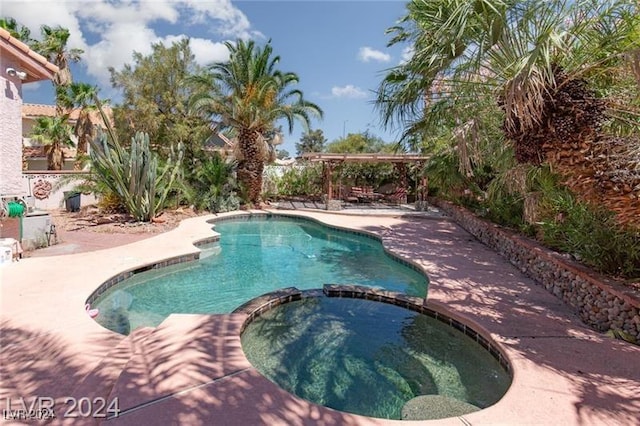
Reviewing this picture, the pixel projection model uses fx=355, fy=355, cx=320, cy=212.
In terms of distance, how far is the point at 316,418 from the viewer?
3520 mm

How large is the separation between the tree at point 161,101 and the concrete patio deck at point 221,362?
47.5 ft

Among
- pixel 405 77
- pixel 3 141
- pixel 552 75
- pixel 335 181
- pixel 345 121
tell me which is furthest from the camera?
pixel 345 121

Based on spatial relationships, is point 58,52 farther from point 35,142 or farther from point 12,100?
point 12,100

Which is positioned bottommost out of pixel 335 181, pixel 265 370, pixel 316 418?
pixel 265 370

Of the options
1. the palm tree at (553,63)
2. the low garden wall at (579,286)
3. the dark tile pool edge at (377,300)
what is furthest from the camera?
the low garden wall at (579,286)

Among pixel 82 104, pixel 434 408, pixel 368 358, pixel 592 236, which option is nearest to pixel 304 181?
pixel 82 104

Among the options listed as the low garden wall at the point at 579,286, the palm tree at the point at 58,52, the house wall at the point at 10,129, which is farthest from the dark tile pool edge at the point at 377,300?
the palm tree at the point at 58,52

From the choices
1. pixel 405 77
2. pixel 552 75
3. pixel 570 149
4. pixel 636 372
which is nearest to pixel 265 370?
pixel 636 372

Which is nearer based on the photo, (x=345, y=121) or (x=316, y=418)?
(x=316, y=418)

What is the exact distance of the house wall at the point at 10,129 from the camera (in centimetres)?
934

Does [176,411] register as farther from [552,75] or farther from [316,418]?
[552,75]

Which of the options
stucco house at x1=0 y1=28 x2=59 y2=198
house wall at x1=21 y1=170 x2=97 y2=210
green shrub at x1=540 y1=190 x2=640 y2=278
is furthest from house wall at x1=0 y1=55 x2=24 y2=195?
green shrub at x1=540 y1=190 x2=640 y2=278

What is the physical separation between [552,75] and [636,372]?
13.1 ft

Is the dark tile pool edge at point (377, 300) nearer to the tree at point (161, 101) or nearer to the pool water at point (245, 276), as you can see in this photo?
the pool water at point (245, 276)
